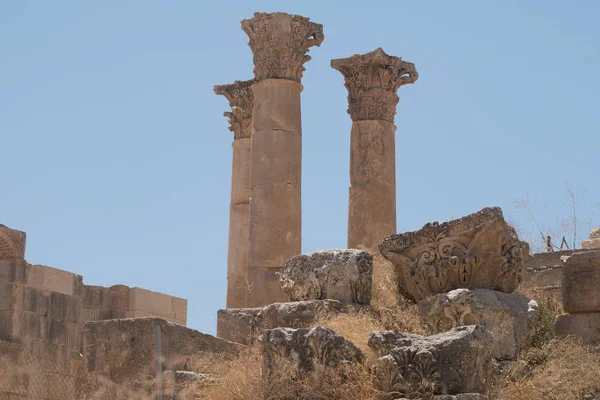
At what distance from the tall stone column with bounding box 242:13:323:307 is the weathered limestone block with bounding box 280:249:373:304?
4683mm

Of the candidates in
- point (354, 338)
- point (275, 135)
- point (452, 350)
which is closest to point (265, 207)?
point (275, 135)

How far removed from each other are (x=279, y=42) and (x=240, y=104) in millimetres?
3920

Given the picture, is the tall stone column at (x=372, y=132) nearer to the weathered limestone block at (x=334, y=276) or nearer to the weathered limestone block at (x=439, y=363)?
the weathered limestone block at (x=334, y=276)

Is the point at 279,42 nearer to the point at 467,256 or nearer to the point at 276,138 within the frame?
the point at 276,138

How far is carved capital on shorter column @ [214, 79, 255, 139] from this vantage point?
2531 centimetres

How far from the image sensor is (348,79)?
77.8ft

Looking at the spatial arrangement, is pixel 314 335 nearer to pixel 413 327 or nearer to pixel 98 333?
pixel 413 327

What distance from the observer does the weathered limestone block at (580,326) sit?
1526 centimetres

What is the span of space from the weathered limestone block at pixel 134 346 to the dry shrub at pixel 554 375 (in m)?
3.59

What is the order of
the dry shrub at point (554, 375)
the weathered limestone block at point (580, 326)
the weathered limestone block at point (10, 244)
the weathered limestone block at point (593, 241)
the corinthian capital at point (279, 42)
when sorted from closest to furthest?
the dry shrub at point (554, 375)
the weathered limestone block at point (580, 326)
the weathered limestone block at point (593, 241)
the corinthian capital at point (279, 42)
the weathered limestone block at point (10, 244)

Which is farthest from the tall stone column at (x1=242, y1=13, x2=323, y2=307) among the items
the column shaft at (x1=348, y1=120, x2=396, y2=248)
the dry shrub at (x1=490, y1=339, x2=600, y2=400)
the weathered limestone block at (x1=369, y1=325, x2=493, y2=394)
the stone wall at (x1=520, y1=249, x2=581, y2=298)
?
the weathered limestone block at (x1=369, y1=325, x2=493, y2=394)

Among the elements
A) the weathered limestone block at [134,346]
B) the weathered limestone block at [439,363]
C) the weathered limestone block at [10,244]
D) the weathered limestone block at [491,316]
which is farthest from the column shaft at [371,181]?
the weathered limestone block at [439,363]

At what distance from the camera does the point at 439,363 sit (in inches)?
504

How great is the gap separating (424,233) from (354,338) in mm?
2228
